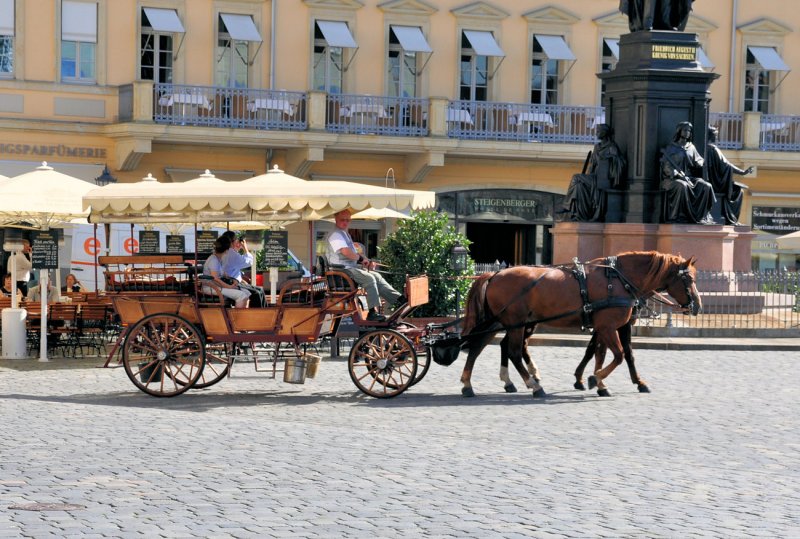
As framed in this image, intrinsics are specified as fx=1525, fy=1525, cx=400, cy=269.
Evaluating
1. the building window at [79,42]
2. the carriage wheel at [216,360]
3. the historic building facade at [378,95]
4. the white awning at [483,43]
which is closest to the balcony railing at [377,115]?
the historic building facade at [378,95]

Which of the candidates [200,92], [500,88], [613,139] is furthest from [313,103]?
[613,139]

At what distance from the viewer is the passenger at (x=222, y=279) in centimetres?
1505

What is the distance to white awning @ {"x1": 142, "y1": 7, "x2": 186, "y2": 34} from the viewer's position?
35.6 meters

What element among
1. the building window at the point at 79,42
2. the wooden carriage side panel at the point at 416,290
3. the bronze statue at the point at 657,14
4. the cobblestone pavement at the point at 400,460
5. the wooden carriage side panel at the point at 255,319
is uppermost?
the building window at the point at 79,42

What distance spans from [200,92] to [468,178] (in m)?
7.24

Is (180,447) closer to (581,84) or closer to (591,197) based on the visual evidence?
(591,197)

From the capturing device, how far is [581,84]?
39406 mm

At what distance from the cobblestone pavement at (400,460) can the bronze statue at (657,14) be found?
806 centimetres

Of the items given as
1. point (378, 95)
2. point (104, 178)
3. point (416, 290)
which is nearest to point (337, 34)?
point (378, 95)

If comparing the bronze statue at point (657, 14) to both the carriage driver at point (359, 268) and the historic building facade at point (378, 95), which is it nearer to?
the carriage driver at point (359, 268)

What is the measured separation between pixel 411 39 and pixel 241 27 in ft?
14.1

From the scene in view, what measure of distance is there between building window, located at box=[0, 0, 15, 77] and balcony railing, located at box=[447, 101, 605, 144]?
10414 mm

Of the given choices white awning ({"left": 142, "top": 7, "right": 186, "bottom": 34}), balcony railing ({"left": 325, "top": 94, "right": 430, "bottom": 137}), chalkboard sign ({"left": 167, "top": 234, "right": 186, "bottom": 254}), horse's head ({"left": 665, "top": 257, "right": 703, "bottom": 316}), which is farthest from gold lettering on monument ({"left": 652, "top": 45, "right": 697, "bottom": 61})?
white awning ({"left": 142, "top": 7, "right": 186, "bottom": 34})

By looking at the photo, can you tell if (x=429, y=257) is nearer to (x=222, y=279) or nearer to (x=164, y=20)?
(x=222, y=279)
